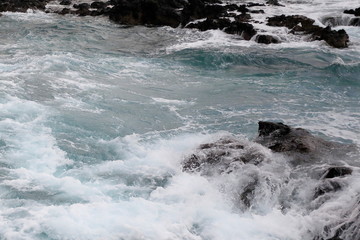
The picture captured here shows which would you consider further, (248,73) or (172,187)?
(248,73)

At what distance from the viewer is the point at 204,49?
17016 mm

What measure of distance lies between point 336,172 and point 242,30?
13.8m

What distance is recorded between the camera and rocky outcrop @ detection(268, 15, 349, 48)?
693 inches

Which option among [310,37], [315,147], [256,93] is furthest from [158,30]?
[315,147]

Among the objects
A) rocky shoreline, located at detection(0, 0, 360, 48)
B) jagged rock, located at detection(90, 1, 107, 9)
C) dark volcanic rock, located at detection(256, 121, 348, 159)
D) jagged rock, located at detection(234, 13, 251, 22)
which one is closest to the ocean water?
dark volcanic rock, located at detection(256, 121, 348, 159)

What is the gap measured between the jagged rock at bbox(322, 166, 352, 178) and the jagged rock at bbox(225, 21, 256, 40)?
13.0 meters

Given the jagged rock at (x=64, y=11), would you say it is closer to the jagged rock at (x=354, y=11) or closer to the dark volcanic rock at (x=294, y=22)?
the dark volcanic rock at (x=294, y=22)

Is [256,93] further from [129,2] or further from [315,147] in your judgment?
[129,2]

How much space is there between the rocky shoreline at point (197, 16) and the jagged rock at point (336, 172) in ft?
39.3

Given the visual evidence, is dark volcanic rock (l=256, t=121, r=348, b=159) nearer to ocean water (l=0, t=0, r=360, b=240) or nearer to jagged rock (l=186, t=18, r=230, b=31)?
ocean water (l=0, t=0, r=360, b=240)

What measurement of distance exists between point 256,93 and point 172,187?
6126mm

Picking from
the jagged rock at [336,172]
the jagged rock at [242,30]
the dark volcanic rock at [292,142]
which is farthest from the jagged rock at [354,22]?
the jagged rock at [336,172]

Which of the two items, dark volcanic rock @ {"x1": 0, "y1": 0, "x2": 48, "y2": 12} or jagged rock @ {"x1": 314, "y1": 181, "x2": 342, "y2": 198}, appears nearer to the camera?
jagged rock @ {"x1": 314, "y1": 181, "x2": 342, "y2": 198}

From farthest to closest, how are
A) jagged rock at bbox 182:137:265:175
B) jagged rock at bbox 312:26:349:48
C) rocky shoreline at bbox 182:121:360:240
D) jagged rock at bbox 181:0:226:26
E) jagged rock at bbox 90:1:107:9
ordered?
1. jagged rock at bbox 90:1:107:9
2. jagged rock at bbox 181:0:226:26
3. jagged rock at bbox 312:26:349:48
4. jagged rock at bbox 182:137:265:175
5. rocky shoreline at bbox 182:121:360:240
